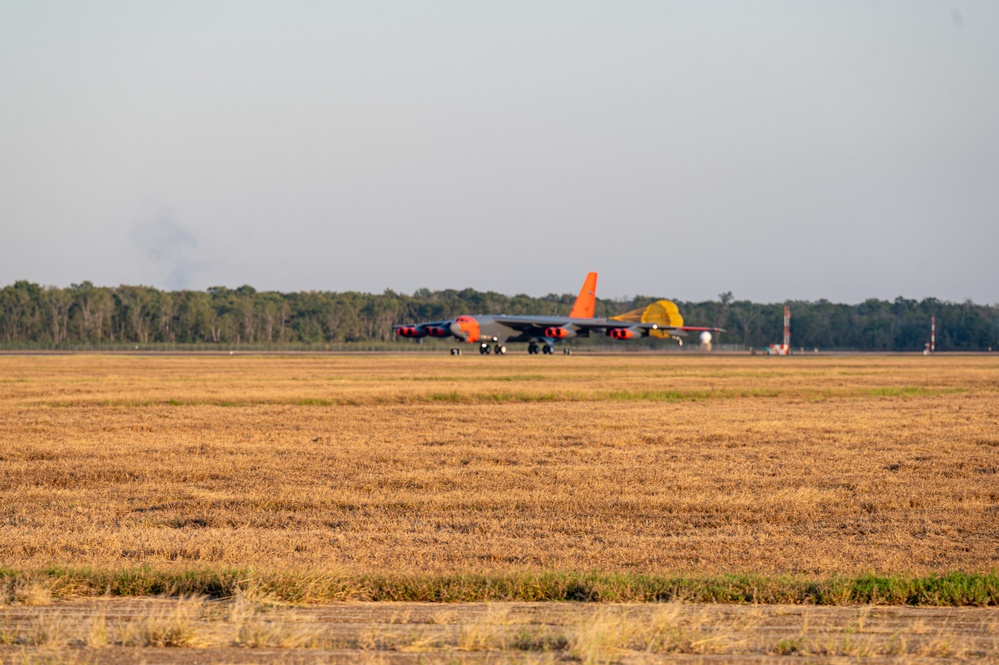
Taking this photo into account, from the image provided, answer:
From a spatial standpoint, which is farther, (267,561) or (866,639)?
(267,561)

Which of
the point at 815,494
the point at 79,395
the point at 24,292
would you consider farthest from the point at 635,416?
the point at 24,292

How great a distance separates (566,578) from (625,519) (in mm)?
4450

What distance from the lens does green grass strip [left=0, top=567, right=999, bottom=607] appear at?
913 centimetres

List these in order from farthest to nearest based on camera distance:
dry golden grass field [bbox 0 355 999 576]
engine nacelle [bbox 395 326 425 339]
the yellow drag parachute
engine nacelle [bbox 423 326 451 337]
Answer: the yellow drag parachute, engine nacelle [bbox 395 326 425 339], engine nacelle [bbox 423 326 451 337], dry golden grass field [bbox 0 355 999 576]

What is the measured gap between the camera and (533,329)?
88.9 meters

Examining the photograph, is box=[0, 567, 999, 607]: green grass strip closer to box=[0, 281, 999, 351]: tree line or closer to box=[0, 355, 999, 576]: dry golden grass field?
box=[0, 355, 999, 576]: dry golden grass field

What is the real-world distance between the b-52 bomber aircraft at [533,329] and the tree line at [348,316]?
31.9 m

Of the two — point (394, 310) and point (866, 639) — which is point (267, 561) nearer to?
point (866, 639)

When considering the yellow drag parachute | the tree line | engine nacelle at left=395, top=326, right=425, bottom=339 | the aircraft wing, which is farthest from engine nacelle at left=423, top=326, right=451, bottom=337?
the tree line

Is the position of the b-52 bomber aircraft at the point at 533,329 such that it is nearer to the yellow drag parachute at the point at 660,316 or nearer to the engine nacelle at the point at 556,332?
the engine nacelle at the point at 556,332

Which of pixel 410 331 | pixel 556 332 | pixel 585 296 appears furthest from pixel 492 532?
pixel 585 296

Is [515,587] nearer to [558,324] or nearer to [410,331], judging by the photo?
[410,331]

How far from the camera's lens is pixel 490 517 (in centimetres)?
1405

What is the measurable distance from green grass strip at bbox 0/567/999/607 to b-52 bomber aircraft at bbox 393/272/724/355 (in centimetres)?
7236
